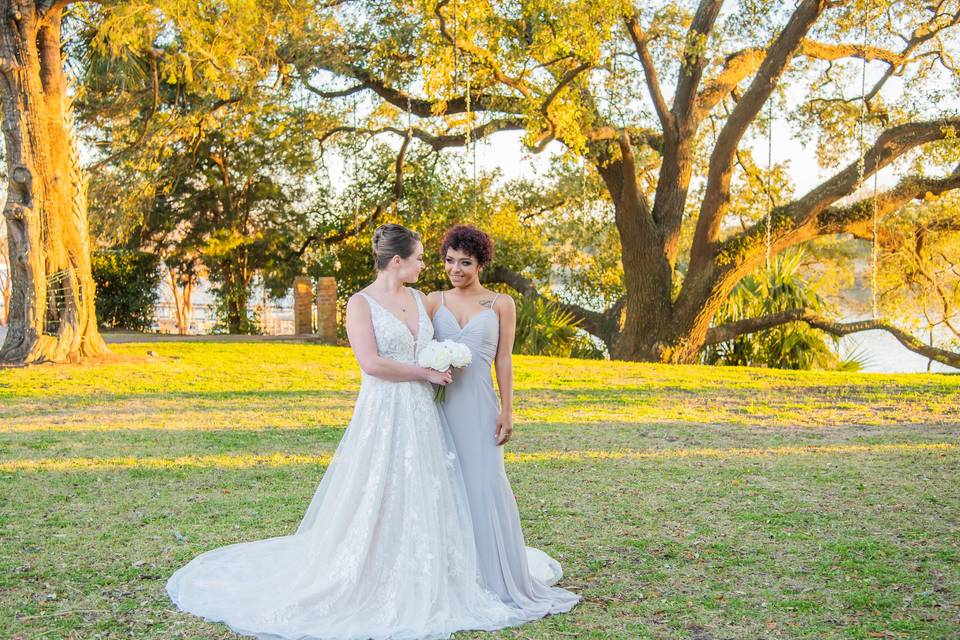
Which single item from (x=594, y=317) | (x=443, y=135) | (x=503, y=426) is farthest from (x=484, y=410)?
(x=594, y=317)

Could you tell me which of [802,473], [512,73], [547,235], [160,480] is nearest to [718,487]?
[802,473]

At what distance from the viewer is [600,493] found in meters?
6.76

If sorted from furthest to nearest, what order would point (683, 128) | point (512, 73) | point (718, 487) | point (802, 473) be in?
point (683, 128) → point (512, 73) → point (802, 473) → point (718, 487)

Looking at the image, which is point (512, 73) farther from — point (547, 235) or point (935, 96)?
point (547, 235)

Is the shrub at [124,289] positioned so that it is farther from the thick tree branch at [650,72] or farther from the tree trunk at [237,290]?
the thick tree branch at [650,72]

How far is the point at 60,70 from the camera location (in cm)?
1298

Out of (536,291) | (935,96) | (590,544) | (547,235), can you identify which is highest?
(935,96)

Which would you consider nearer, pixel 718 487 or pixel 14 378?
pixel 718 487

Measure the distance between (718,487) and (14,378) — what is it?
8.90 m

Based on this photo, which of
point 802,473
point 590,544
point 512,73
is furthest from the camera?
point 512,73

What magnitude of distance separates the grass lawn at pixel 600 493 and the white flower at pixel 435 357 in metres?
1.22

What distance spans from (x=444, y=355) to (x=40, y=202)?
10.1 metres

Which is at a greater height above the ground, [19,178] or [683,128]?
[683,128]

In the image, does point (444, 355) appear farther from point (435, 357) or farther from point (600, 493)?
point (600, 493)
